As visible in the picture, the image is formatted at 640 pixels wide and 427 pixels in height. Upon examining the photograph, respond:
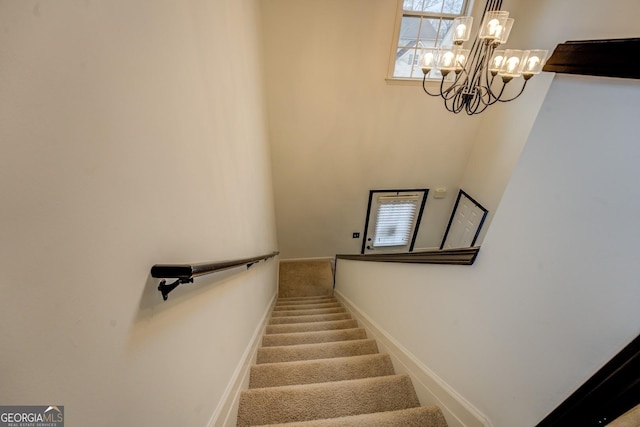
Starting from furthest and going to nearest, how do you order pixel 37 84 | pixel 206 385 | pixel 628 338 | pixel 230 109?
pixel 230 109, pixel 206 385, pixel 628 338, pixel 37 84

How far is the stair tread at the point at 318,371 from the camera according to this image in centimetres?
158

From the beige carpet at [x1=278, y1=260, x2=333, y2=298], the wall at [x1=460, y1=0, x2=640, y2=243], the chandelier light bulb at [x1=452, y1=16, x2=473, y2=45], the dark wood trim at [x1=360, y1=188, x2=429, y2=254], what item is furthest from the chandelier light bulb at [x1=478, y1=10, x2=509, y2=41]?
the beige carpet at [x1=278, y1=260, x2=333, y2=298]

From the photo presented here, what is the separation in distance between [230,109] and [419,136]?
3.30 m

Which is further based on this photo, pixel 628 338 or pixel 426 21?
pixel 426 21

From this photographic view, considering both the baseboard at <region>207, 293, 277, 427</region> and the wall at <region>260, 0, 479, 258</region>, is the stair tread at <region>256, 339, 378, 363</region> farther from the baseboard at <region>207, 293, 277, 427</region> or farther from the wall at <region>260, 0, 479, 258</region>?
the wall at <region>260, 0, 479, 258</region>

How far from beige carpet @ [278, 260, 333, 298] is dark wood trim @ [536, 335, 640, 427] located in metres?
4.14

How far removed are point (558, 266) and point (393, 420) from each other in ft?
3.11

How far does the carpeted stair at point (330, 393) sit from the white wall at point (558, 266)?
0.41 m

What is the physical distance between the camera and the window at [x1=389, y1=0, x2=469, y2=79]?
3.33 m

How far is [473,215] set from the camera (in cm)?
427

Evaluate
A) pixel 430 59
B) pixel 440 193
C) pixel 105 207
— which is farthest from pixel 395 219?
pixel 105 207

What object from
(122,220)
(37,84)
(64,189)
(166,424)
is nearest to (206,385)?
(166,424)

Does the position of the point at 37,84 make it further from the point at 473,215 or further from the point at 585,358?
the point at 473,215

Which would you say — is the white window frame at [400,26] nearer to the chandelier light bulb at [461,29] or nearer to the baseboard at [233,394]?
the chandelier light bulb at [461,29]
